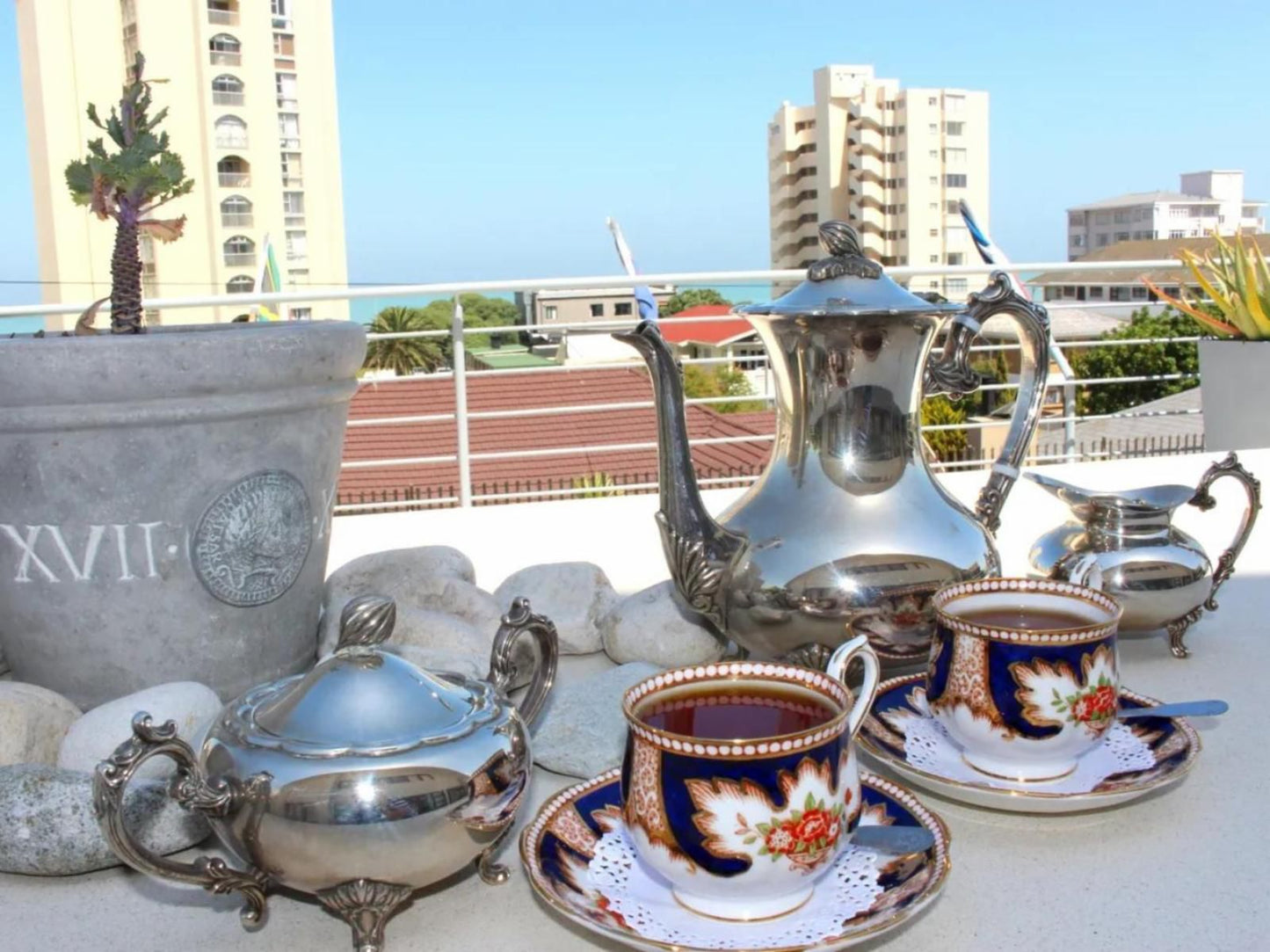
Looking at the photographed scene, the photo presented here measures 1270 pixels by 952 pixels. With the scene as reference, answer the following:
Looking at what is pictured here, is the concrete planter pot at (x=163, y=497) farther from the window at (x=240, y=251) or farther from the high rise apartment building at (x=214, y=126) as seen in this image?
the window at (x=240, y=251)

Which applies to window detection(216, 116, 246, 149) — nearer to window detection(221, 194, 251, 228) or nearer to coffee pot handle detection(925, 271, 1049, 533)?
window detection(221, 194, 251, 228)

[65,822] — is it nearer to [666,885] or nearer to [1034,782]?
[666,885]

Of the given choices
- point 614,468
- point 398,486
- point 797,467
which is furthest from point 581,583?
point 614,468

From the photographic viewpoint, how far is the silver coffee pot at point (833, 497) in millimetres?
857

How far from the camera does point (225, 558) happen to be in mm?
845

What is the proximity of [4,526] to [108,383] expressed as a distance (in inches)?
5.5

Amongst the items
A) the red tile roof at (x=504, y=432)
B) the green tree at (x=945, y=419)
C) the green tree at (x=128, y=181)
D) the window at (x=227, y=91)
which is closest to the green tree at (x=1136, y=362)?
the green tree at (x=945, y=419)

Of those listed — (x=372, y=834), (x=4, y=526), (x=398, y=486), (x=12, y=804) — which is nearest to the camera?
(x=372, y=834)

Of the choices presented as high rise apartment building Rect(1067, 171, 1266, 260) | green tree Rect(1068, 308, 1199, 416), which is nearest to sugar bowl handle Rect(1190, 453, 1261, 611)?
green tree Rect(1068, 308, 1199, 416)

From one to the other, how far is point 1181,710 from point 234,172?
38643mm

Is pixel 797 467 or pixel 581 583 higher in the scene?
pixel 797 467

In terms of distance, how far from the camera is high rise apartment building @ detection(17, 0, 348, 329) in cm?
3222

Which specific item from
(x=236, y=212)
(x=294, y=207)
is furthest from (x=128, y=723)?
(x=294, y=207)

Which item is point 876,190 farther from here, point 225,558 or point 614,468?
point 225,558
